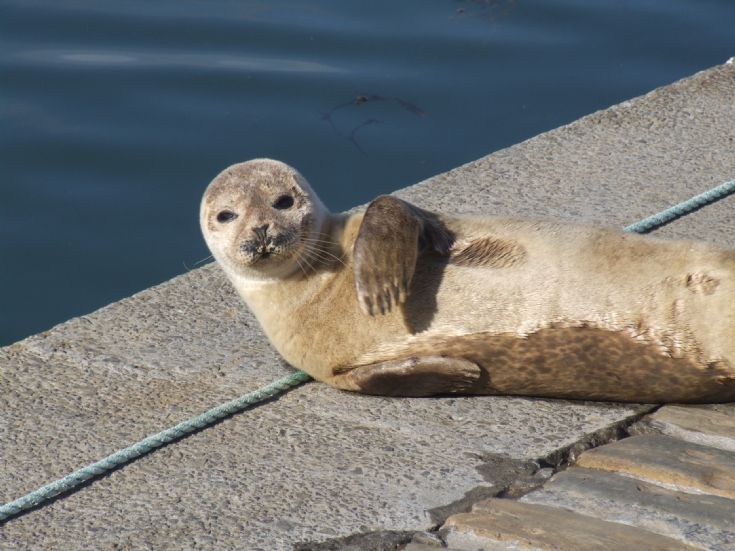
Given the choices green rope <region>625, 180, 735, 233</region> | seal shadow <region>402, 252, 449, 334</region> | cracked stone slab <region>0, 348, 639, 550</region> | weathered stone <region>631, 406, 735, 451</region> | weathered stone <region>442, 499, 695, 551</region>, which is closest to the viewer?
weathered stone <region>442, 499, 695, 551</region>

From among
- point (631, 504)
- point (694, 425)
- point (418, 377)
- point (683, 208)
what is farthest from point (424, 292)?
point (683, 208)

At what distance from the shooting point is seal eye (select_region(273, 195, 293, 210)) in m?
4.74

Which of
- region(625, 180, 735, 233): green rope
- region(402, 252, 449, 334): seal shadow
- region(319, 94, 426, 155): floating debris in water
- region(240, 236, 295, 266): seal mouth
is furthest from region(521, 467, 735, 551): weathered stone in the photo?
region(319, 94, 426, 155): floating debris in water

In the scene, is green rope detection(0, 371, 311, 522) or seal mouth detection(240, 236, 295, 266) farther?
seal mouth detection(240, 236, 295, 266)

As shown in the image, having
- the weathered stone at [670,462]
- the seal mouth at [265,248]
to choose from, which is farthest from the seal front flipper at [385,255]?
the weathered stone at [670,462]

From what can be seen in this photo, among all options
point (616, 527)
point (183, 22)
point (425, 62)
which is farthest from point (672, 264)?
point (183, 22)

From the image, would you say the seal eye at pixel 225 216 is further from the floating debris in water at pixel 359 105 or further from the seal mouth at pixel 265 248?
the floating debris in water at pixel 359 105

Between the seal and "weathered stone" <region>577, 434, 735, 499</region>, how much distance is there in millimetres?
294

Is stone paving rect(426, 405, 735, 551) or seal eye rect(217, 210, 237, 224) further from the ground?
seal eye rect(217, 210, 237, 224)

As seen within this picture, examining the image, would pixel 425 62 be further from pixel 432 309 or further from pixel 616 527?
pixel 616 527

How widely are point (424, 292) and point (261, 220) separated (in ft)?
2.01

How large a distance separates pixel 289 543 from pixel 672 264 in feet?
5.27

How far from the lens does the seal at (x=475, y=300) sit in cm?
436

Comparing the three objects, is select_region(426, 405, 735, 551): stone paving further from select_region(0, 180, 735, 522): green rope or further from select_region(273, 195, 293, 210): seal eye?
select_region(273, 195, 293, 210): seal eye
